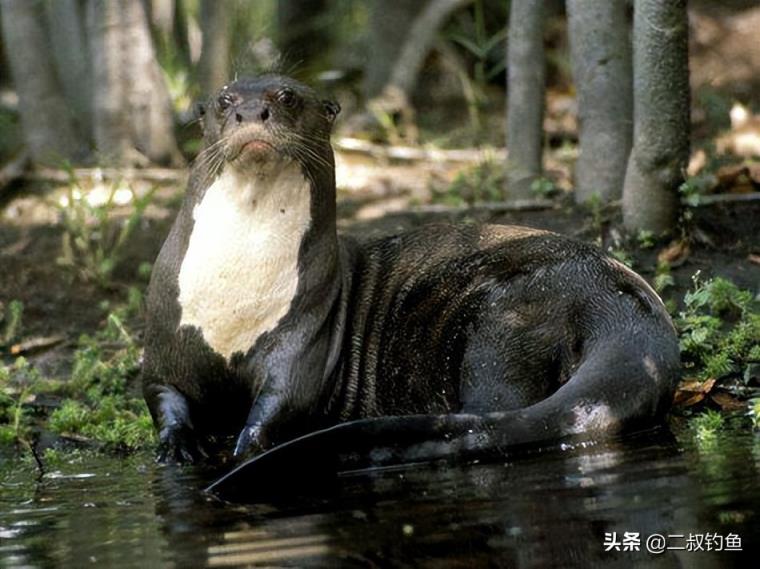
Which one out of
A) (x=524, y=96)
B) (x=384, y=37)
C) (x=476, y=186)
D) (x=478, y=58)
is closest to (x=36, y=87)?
(x=476, y=186)

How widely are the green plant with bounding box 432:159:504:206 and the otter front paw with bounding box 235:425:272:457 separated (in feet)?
11.7

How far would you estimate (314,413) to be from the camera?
18.1 feet

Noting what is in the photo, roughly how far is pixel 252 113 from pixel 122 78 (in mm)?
4209

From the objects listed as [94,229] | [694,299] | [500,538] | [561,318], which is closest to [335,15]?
[94,229]

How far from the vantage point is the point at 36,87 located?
936cm

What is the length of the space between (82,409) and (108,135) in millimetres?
3464

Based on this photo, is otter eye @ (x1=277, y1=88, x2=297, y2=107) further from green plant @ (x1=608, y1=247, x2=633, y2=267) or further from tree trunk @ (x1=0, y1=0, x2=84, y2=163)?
tree trunk @ (x1=0, y1=0, x2=84, y2=163)

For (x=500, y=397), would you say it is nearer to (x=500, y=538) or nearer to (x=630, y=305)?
(x=630, y=305)

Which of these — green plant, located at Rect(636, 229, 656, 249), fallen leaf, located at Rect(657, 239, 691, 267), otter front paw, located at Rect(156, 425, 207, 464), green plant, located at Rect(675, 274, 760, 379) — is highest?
green plant, located at Rect(636, 229, 656, 249)

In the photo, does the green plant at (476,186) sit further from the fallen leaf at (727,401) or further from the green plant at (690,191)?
the fallen leaf at (727,401)

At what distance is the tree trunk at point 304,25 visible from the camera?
1295 cm

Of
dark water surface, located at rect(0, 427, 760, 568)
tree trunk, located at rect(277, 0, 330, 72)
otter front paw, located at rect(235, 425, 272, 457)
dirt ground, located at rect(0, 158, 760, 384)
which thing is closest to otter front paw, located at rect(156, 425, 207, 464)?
otter front paw, located at rect(235, 425, 272, 457)

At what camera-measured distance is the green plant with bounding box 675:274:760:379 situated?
5906 millimetres

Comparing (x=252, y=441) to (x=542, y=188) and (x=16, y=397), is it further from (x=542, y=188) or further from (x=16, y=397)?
(x=542, y=188)
